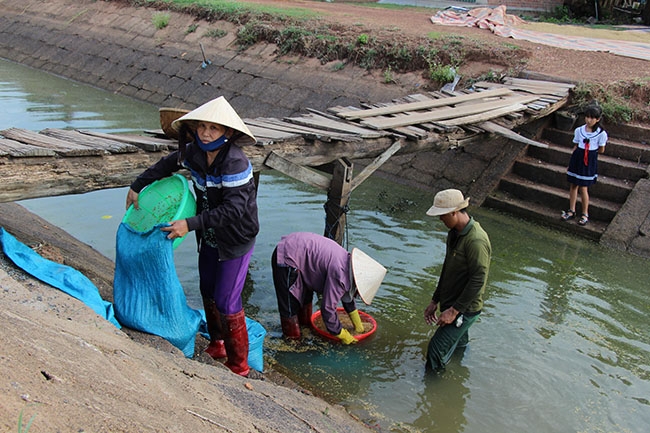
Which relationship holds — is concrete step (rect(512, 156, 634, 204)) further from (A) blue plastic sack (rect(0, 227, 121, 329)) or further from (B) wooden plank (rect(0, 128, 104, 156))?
(A) blue plastic sack (rect(0, 227, 121, 329))

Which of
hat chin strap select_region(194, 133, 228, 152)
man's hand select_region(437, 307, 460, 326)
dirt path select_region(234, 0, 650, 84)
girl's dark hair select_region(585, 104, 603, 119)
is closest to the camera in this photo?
hat chin strap select_region(194, 133, 228, 152)

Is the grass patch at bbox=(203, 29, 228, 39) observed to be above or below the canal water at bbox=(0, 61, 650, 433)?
above

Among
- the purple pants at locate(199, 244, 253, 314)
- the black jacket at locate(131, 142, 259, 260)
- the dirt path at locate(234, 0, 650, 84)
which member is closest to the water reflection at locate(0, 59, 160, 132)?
the dirt path at locate(234, 0, 650, 84)

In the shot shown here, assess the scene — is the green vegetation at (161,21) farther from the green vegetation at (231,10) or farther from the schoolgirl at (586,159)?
the schoolgirl at (586,159)

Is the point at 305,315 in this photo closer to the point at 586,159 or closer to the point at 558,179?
the point at 586,159

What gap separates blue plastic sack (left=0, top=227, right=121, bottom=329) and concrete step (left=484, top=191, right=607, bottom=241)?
6.85m

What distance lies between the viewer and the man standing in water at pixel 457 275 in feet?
15.3

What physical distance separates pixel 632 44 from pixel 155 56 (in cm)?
1213

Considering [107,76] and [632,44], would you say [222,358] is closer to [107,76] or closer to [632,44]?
[632,44]

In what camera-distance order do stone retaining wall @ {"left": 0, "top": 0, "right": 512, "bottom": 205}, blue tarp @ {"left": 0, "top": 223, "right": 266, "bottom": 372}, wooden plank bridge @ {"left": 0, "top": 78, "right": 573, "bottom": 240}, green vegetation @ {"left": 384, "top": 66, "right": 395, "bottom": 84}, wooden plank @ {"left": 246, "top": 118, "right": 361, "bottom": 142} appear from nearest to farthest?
blue tarp @ {"left": 0, "top": 223, "right": 266, "bottom": 372}
wooden plank bridge @ {"left": 0, "top": 78, "right": 573, "bottom": 240}
wooden plank @ {"left": 246, "top": 118, "right": 361, "bottom": 142}
stone retaining wall @ {"left": 0, "top": 0, "right": 512, "bottom": 205}
green vegetation @ {"left": 384, "top": 66, "right": 395, "bottom": 84}

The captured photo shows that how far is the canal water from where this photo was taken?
5.02 m

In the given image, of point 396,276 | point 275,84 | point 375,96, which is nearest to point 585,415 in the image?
point 396,276

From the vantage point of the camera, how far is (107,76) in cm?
1770

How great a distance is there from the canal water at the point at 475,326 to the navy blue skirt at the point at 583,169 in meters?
0.81
